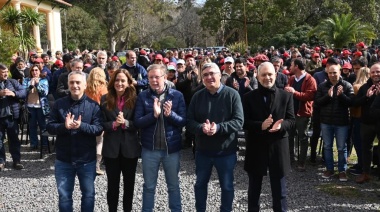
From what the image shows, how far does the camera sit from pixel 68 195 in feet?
13.9

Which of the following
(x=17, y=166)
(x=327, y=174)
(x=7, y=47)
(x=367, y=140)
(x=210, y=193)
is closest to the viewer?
(x=210, y=193)

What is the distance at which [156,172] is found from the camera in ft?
14.5

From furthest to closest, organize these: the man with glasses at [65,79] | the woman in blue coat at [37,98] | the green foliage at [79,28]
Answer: the green foliage at [79,28] < the woman in blue coat at [37,98] < the man with glasses at [65,79]

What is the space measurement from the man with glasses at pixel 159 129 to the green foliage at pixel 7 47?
11.2 m

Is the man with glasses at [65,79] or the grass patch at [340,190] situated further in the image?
the man with glasses at [65,79]

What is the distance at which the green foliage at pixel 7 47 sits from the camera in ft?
45.9

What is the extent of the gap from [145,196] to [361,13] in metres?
37.4

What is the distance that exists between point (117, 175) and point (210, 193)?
161 centimetres

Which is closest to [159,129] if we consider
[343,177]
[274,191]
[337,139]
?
[274,191]

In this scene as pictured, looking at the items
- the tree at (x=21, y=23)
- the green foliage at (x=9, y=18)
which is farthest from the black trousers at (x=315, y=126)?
the green foliage at (x=9, y=18)

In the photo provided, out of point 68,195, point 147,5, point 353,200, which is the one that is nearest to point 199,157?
point 68,195

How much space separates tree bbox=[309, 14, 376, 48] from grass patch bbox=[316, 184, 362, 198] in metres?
22.8

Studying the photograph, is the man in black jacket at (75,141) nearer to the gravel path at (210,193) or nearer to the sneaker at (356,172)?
the gravel path at (210,193)

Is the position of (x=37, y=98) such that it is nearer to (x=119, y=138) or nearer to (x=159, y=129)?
(x=119, y=138)
